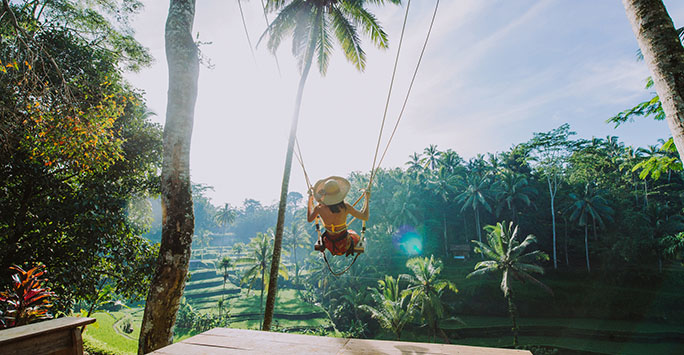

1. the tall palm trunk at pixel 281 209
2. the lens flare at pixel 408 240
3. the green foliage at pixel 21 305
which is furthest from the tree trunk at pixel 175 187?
the lens flare at pixel 408 240

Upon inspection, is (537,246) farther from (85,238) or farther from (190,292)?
(190,292)

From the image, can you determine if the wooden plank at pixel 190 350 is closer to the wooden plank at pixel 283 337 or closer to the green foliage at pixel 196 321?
the wooden plank at pixel 283 337

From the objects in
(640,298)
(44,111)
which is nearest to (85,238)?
(44,111)

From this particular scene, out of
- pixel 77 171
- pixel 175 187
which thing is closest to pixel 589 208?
pixel 175 187

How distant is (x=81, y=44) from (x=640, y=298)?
40324 mm

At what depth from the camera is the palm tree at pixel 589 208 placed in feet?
100

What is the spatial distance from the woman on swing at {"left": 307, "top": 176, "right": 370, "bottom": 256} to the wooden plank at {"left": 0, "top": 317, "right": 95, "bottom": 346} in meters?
2.96

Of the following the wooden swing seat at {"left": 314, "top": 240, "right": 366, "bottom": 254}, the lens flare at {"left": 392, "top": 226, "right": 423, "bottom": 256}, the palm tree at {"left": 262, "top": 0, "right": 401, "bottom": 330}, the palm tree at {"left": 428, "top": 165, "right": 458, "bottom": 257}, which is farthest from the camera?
the lens flare at {"left": 392, "top": 226, "right": 423, "bottom": 256}

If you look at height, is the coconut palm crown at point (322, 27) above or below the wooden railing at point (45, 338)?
above

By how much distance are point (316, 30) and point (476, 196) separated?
1244 inches

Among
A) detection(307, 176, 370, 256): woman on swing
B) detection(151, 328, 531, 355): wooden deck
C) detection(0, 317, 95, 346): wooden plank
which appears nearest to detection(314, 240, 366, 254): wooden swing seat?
detection(307, 176, 370, 256): woman on swing

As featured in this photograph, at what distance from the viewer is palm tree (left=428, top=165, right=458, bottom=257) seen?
36.5m

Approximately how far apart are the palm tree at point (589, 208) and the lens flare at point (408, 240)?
1656 cm

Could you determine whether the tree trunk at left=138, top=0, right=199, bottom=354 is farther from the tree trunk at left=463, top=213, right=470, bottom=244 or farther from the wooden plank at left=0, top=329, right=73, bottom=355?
the tree trunk at left=463, top=213, right=470, bottom=244
